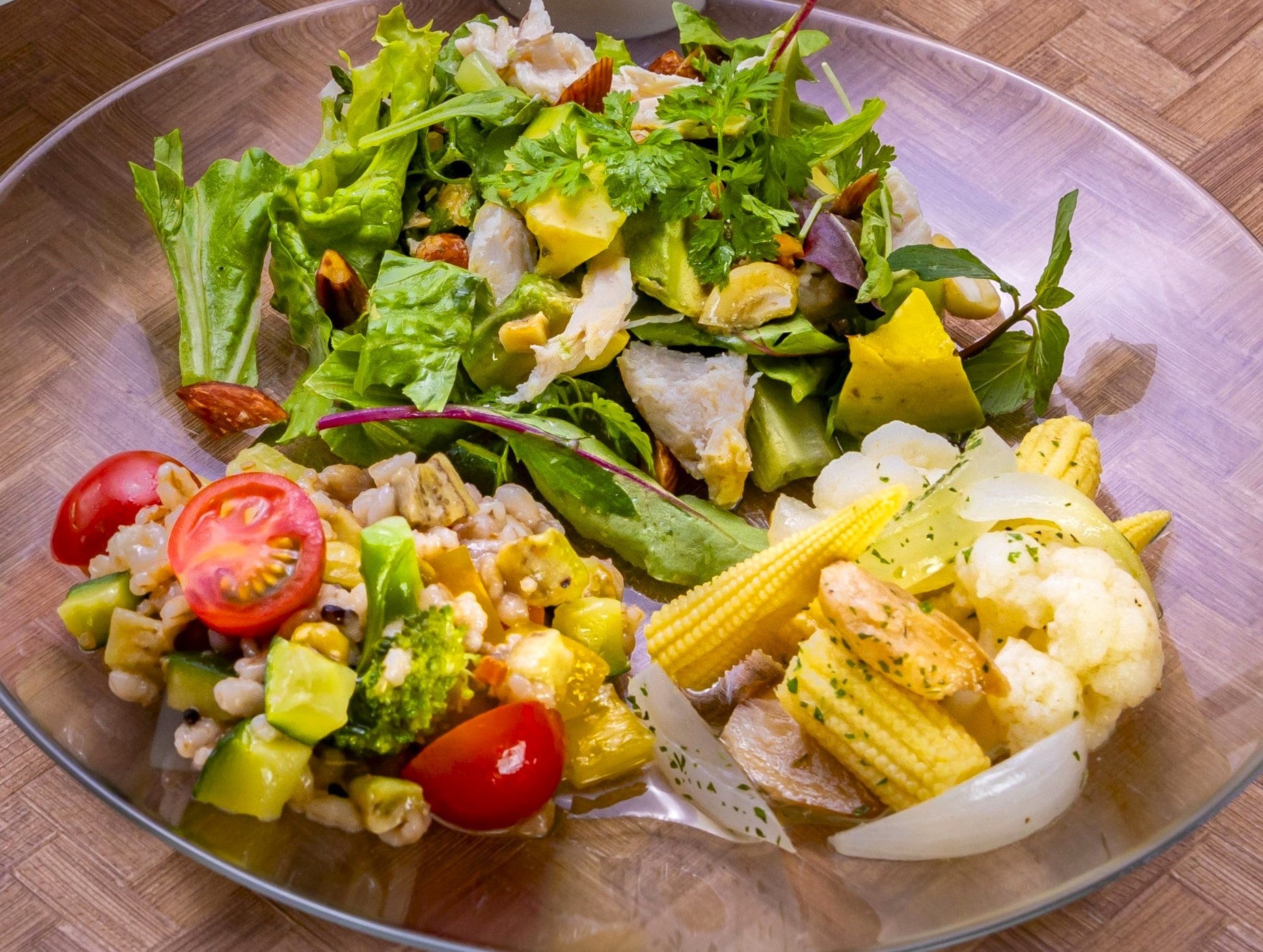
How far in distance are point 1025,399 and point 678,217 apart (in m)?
0.75

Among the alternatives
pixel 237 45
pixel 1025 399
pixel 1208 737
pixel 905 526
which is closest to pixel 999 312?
pixel 1025 399

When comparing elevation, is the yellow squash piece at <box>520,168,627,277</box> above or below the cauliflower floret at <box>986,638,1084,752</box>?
above

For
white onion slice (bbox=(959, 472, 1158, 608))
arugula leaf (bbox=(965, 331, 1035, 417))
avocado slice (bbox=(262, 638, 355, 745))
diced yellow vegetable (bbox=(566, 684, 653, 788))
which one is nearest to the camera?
avocado slice (bbox=(262, 638, 355, 745))

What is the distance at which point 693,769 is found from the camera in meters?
1.89

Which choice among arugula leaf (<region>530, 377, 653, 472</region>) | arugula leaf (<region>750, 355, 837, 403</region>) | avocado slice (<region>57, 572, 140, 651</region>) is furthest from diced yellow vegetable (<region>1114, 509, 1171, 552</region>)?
avocado slice (<region>57, 572, 140, 651</region>)

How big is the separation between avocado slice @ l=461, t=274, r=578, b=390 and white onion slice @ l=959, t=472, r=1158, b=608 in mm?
822

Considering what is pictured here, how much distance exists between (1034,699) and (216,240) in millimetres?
1740

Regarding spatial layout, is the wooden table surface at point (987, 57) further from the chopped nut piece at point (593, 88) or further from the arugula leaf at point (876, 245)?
the chopped nut piece at point (593, 88)

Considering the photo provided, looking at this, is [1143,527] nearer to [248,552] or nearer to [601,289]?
[601,289]

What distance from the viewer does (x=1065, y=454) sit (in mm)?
2201

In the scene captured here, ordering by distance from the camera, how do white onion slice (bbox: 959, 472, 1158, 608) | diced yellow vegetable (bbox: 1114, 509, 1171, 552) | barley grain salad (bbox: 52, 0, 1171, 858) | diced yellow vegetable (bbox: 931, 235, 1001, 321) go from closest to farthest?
barley grain salad (bbox: 52, 0, 1171, 858), white onion slice (bbox: 959, 472, 1158, 608), diced yellow vegetable (bbox: 1114, 509, 1171, 552), diced yellow vegetable (bbox: 931, 235, 1001, 321)

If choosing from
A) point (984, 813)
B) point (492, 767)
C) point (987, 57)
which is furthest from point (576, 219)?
point (987, 57)

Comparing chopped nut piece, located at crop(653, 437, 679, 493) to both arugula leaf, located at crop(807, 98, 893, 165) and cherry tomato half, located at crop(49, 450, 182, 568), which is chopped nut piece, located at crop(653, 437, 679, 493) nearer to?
arugula leaf, located at crop(807, 98, 893, 165)

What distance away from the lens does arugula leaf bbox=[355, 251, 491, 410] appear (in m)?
2.28
